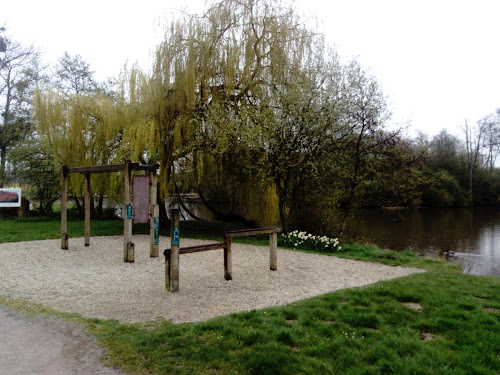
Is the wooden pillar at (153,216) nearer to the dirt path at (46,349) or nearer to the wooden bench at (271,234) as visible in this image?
the wooden bench at (271,234)

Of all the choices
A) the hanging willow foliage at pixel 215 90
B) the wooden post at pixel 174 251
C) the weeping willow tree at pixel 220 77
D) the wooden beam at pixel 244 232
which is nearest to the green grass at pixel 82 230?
the hanging willow foliage at pixel 215 90

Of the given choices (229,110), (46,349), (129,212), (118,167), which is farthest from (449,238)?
(46,349)

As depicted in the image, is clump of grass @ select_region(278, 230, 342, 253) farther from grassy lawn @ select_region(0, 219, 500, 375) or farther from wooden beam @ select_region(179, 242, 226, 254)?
grassy lawn @ select_region(0, 219, 500, 375)

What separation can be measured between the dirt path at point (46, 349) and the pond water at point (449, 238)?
9.98 metres

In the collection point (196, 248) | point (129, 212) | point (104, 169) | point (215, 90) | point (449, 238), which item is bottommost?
point (449, 238)

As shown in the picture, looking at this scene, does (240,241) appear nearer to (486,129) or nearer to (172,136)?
(172,136)

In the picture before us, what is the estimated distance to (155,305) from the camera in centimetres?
504

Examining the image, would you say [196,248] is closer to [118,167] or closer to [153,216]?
[153,216]

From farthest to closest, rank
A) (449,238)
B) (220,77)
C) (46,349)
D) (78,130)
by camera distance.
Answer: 1. (449,238)
2. (78,130)
3. (220,77)
4. (46,349)

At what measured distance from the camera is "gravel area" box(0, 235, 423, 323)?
197 inches

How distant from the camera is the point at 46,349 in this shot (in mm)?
3533

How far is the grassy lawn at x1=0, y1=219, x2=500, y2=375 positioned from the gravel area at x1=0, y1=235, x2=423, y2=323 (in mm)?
551

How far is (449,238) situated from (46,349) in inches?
735

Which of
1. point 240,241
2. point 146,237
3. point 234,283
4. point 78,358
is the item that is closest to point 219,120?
point 240,241
